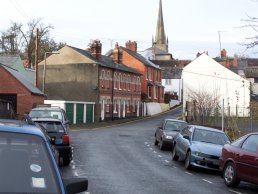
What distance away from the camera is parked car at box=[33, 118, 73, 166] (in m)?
16.6

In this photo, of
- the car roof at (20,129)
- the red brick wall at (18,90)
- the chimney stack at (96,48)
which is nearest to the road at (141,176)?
the car roof at (20,129)

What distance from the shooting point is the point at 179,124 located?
28516mm

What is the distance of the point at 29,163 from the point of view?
5.17m

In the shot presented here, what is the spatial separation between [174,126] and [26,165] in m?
23.4

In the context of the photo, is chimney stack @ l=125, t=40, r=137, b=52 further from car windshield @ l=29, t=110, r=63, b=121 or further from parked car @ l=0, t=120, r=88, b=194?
parked car @ l=0, t=120, r=88, b=194

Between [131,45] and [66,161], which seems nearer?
[66,161]

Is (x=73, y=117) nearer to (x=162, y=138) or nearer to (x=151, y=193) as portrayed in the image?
(x=162, y=138)

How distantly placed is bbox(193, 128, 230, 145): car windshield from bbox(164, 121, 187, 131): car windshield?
8.79m

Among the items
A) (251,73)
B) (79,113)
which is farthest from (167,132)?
(251,73)

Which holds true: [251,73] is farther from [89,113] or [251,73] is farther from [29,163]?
[29,163]

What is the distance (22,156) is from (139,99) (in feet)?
236

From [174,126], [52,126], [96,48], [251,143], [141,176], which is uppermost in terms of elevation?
[96,48]

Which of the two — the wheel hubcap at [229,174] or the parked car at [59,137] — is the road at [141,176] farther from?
the parked car at [59,137]

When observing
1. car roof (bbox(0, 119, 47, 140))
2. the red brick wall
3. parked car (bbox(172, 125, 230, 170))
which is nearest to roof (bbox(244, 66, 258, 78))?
the red brick wall
